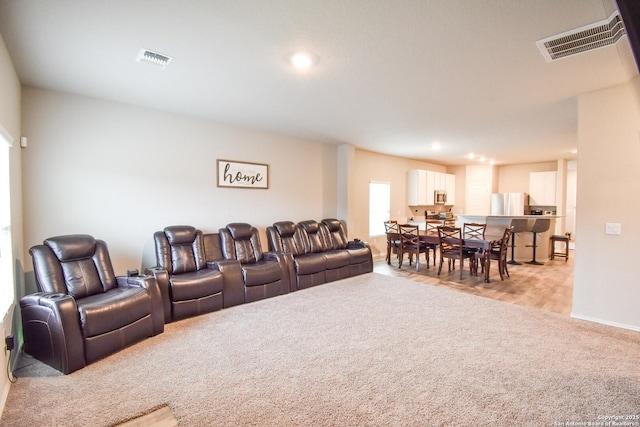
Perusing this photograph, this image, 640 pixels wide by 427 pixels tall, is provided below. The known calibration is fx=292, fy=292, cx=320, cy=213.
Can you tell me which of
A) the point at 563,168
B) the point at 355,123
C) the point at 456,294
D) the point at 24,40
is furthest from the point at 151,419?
the point at 563,168

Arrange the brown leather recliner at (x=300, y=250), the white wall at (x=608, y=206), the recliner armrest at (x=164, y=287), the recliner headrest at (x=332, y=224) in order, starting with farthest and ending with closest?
the recliner headrest at (x=332, y=224), the brown leather recliner at (x=300, y=250), the recliner armrest at (x=164, y=287), the white wall at (x=608, y=206)

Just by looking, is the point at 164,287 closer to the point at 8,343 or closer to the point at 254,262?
the point at 8,343

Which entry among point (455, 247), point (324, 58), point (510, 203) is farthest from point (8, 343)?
point (510, 203)

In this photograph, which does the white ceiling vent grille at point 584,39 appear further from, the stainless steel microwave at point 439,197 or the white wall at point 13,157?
the stainless steel microwave at point 439,197

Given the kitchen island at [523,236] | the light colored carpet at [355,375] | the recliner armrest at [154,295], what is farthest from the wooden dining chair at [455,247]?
the recliner armrest at [154,295]

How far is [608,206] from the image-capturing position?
327 cm

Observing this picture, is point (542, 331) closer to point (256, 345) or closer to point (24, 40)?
point (256, 345)

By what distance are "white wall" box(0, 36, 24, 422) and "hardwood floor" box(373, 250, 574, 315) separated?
519cm

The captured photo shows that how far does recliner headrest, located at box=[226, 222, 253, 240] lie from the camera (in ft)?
15.1

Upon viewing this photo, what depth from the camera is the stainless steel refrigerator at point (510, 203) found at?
29.1ft

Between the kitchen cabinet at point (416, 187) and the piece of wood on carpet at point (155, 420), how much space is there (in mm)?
7631

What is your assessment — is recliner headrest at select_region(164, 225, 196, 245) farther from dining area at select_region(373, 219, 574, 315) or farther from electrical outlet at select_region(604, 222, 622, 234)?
electrical outlet at select_region(604, 222, 622, 234)

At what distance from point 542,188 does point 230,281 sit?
931 centimetres

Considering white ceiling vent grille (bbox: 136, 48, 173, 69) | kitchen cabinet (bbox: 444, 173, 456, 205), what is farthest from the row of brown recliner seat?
kitchen cabinet (bbox: 444, 173, 456, 205)
